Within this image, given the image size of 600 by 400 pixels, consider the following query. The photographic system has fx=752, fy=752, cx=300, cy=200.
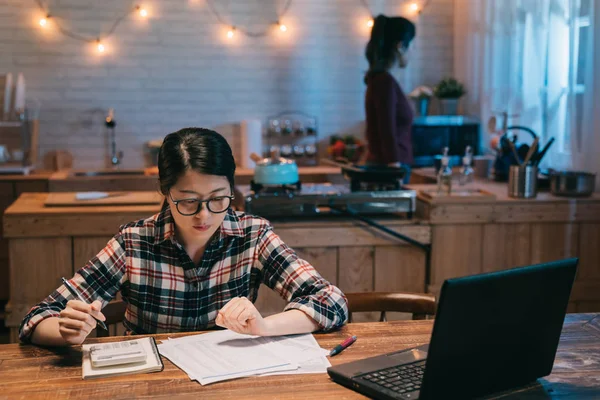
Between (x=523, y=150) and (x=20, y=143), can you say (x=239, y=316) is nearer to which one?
(x=523, y=150)

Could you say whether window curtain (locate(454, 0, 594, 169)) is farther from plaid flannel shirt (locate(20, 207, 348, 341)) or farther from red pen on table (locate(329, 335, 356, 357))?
red pen on table (locate(329, 335, 356, 357))

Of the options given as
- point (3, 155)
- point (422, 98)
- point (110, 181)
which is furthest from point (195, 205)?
point (422, 98)

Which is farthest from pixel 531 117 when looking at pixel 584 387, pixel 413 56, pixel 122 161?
pixel 584 387

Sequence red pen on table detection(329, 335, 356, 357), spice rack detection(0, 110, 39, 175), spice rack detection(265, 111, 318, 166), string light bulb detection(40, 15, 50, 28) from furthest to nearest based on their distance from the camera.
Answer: spice rack detection(265, 111, 318, 166), string light bulb detection(40, 15, 50, 28), spice rack detection(0, 110, 39, 175), red pen on table detection(329, 335, 356, 357)

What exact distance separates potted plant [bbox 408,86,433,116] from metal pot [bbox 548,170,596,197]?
1.98 metres

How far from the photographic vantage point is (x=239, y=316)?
182 centimetres

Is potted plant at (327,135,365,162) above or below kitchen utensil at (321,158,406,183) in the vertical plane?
above

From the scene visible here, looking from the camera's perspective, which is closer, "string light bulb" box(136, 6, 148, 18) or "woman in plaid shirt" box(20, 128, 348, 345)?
"woman in plaid shirt" box(20, 128, 348, 345)

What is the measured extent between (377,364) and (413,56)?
15.7 ft

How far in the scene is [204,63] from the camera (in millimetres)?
5883

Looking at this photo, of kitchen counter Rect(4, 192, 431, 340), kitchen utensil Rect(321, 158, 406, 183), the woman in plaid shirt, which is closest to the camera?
the woman in plaid shirt

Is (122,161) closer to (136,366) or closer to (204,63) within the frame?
(204,63)

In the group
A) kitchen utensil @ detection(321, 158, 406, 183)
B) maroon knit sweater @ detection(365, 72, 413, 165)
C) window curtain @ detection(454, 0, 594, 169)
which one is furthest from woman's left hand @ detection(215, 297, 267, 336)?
window curtain @ detection(454, 0, 594, 169)

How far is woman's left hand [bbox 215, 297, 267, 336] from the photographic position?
71.7 inches
